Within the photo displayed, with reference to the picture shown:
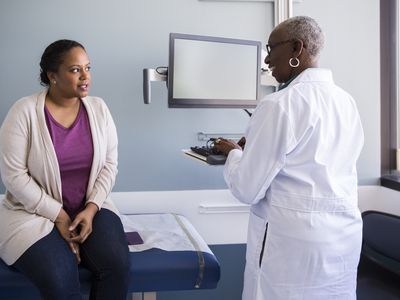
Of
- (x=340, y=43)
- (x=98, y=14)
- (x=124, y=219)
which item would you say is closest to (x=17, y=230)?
(x=124, y=219)

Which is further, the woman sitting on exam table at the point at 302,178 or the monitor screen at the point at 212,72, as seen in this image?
the monitor screen at the point at 212,72

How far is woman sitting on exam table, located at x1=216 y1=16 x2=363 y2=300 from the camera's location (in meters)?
1.19

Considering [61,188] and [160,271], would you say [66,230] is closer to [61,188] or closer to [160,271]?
[61,188]

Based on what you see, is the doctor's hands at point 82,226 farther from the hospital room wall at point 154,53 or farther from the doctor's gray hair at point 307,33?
the doctor's gray hair at point 307,33

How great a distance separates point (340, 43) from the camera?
7.93 feet

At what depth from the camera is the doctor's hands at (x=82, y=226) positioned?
1.50 m

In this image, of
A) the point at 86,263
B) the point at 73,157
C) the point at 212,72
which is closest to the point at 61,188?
the point at 73,157

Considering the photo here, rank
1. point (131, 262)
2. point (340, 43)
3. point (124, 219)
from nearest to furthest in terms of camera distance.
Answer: point (131, 262) < point (124, 219) < point (340, 43)

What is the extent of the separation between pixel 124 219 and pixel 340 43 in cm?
157

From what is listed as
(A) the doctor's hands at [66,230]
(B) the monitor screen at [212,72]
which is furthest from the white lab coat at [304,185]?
(B) the monitor screen at [212,72]

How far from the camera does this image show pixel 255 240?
4.41 feet

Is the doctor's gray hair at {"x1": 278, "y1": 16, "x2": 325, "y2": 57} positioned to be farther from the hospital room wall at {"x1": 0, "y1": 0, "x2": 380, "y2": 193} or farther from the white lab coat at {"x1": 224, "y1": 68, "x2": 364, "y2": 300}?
the hospital room wall at {"x1": 0, "y1": 0, "x2": 380, "y2": 193}

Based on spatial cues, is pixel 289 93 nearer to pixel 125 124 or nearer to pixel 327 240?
pixel 327 240

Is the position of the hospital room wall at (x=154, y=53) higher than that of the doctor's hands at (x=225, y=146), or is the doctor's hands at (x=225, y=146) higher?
the hospital room wall at (x=154, y=53)
